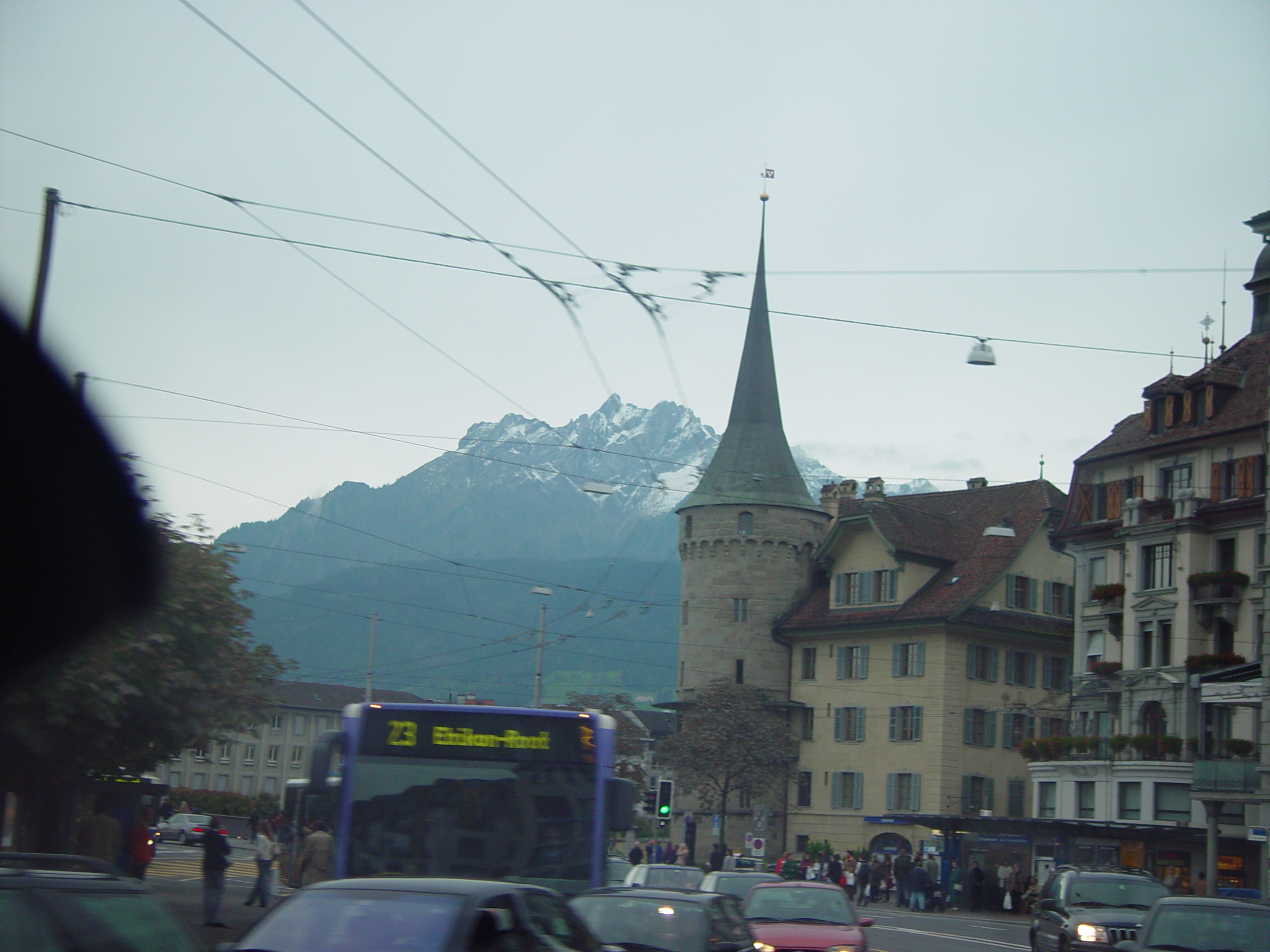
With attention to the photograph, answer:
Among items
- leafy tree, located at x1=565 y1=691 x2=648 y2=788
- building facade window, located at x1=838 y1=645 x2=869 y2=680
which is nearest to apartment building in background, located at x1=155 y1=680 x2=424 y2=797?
leafy tree, located at x1=565 y1=691 x2=648 y2=788

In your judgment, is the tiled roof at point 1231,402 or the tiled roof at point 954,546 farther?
the tiled roof at point 954,546

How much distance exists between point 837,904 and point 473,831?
19.5 ft

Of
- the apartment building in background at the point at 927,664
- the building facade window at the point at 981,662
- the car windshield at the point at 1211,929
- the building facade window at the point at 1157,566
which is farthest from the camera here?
the building facade window at the point at 981,662

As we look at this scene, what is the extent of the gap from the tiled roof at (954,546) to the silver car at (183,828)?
28.6 metres

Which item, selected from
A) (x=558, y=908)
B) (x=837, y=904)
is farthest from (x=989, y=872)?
(x=558, y=908)

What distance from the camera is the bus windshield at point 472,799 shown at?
14.8m

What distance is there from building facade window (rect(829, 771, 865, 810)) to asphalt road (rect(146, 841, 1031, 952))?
10.4 metres

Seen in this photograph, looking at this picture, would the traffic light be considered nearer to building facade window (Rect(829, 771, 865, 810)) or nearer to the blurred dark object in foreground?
the blurred dark object in foreground

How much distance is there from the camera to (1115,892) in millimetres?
22938

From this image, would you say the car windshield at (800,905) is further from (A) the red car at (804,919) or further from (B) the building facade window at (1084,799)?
(B) the building facade window at (1084,799)

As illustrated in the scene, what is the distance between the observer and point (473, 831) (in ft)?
49.1

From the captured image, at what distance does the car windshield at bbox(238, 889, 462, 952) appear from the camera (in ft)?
28.7

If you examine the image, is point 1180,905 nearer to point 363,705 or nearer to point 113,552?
point 363,705

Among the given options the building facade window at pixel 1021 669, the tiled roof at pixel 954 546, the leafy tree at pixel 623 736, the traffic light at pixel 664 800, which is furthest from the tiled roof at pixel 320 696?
the traffic light at pixel 664 800
